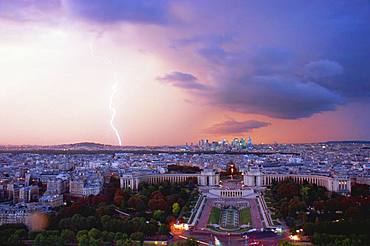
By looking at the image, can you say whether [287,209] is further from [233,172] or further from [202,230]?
[233,172]

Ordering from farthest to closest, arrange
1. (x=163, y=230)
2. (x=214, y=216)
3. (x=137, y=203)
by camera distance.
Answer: (x=137, y=203)
(x=214, y=216)
(x=163, y=230)

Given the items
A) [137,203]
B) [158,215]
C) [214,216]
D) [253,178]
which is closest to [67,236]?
[158,215]

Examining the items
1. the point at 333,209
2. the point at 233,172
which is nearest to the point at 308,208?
the point at 333,209

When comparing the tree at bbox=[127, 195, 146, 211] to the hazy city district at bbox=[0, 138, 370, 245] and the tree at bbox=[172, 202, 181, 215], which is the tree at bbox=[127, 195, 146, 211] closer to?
the hazy city district at bbox=[0, 138, 370, 245]

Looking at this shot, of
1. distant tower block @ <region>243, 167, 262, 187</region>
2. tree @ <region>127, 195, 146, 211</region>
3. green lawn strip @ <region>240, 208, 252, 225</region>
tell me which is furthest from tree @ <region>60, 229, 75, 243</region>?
distant tower block @ <region>243, 167, 262, 187</region>

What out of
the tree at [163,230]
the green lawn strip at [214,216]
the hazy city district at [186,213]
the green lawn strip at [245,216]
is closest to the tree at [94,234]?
the hazy city district at [186,213]

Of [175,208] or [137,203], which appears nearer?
[175,208]

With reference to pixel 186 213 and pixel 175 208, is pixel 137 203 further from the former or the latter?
pixel 186 213
